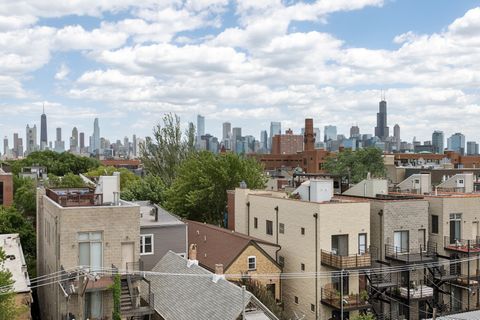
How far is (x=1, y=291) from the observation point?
24.4 m

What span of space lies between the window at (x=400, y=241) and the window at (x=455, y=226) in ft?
13.4

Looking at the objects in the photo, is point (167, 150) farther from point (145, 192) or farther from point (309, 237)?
point (309, 237)

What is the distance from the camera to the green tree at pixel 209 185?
167 ft

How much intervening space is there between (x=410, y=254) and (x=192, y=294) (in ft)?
50.5

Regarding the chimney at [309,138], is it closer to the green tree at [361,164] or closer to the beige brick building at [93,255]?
the green tree at [361,164]

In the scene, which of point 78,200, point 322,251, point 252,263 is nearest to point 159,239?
point 252,263

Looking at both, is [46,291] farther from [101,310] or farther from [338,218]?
[338,218]

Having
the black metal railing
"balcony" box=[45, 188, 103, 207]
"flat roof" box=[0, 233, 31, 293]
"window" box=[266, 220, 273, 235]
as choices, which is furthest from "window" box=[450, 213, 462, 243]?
"flat roof" box=[0, 233, 31, 293]

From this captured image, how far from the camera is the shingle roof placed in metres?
25.4

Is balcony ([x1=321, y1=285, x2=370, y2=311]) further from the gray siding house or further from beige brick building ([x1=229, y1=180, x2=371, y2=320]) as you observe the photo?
the gray siding house

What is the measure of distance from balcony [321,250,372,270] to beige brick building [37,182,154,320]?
1138 cm

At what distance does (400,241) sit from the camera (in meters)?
35.2

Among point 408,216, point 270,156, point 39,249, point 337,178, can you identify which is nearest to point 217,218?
point 337,178

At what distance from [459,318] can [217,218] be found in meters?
27.1
